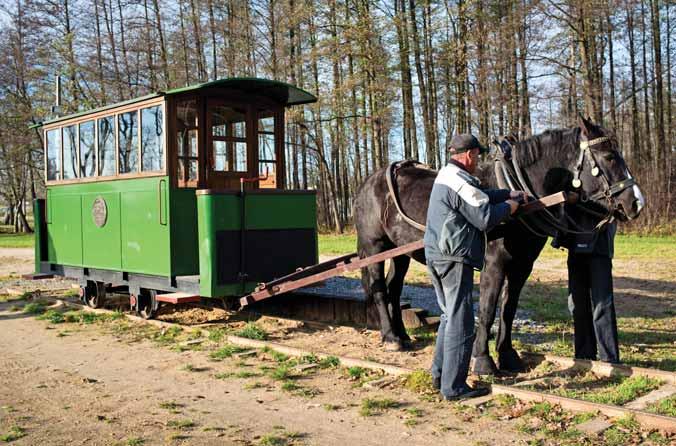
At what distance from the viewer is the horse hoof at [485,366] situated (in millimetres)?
5465

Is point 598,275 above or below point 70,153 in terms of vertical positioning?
below

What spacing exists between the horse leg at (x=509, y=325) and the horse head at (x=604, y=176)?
0.83m

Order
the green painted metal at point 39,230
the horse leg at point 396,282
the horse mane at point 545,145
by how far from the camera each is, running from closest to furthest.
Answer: the horse mane at point 545,145 → the horse leg at point 396,282 → the green painted metal at point 39,230

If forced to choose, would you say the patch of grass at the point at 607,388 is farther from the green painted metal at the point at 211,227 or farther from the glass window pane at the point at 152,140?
the glass window pane at the point at 152,140

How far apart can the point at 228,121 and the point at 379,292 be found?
307 cm

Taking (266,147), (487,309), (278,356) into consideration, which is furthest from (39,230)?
(487,309)

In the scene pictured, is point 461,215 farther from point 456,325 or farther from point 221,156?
point 221,156

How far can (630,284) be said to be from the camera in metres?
11.1

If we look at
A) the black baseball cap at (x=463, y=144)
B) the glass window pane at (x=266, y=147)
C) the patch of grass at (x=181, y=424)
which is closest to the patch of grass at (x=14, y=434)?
the patch of grass at (x=181, y=424)

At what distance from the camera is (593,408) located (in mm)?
4387

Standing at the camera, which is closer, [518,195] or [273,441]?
[273,441]

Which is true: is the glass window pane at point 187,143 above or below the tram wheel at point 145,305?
above

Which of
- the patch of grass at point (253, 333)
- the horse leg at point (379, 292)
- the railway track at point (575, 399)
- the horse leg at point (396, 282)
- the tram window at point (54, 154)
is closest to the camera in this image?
the railway track at point (575, 399)

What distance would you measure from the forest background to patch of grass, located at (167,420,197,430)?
1959 centimetres
